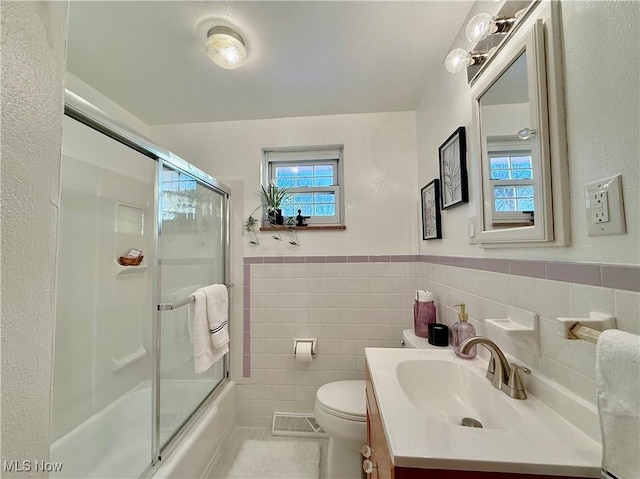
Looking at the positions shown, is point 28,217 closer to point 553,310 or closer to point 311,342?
point 553,310

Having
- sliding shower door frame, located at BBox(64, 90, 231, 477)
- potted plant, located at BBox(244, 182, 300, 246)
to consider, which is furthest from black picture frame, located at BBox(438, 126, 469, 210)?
sliding shower door frame, located at BBox(64, 90, 231, 477)

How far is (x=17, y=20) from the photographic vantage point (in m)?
0.34

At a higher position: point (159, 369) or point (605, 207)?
point (605, 207)

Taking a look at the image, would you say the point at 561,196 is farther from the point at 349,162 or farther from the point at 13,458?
the point at 349,162

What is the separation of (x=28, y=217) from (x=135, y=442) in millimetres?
1572

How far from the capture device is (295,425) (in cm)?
174

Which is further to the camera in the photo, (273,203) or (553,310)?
(273,203)

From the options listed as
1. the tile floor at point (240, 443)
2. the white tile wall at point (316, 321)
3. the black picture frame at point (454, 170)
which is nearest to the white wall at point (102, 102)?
the white tile wall at point (316, 321)

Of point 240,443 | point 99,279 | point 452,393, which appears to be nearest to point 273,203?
point 99,279

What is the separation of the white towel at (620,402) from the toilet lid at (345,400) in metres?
1.01

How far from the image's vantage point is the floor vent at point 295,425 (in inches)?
67.0

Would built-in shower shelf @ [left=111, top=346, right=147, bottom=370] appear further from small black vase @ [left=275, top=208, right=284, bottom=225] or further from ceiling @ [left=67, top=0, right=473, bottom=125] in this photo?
ceiling @ [left=67, top=0, right=473, bottom=125]

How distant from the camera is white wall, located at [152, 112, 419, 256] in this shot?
71.9 inches

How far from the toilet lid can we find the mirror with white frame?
102cm
